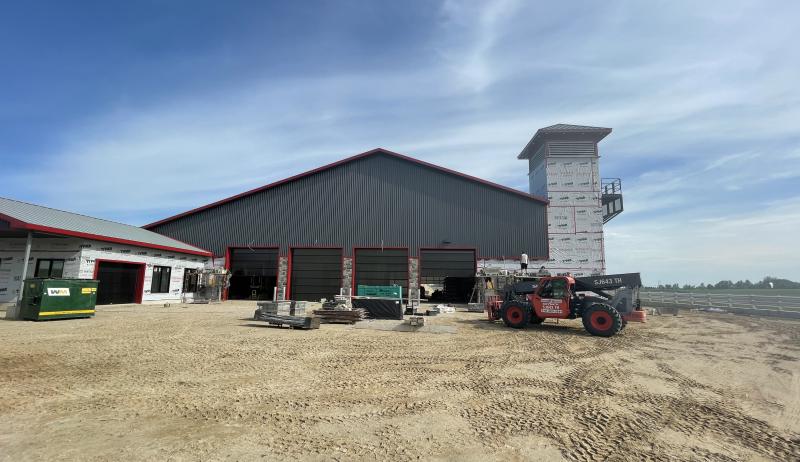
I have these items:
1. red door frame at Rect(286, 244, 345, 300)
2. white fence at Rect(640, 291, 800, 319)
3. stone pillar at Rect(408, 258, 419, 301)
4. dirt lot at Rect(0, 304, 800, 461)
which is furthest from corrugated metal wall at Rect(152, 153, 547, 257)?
dirt lot at Rect(0, 304, 800, 461)

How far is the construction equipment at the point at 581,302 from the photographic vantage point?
12.4m

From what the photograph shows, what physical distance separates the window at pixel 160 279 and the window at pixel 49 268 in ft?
15.8

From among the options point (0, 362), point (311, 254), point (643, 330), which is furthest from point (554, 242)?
point (0, 362)

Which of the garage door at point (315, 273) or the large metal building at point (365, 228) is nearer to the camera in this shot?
the large metal building at point (365, 228)

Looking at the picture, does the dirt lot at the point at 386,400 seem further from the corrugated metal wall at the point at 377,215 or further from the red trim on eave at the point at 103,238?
the corrugated metal wall at the point at 377,215

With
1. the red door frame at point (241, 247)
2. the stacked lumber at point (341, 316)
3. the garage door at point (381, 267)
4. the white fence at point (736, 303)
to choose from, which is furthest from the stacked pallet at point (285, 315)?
the white fence at point (736, 303)

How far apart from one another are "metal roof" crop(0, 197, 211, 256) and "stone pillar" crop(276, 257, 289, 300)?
553 cm

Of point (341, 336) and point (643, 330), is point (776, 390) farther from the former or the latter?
point (341, 336)

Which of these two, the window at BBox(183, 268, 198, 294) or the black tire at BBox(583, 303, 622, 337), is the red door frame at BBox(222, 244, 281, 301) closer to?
the window at BBox(183, 268, 198, 294)

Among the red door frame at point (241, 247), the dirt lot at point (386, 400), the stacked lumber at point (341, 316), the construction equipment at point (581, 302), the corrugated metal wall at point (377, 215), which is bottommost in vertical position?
the dirt lot at point (386, 400)

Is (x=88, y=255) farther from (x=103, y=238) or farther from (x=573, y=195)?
(x=573, y=195)

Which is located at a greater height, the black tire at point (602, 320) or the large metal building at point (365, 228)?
the large metal building at point (365, 228)

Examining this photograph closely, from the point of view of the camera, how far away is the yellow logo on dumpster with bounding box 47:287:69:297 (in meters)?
13.5

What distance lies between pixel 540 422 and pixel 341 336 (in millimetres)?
7523
